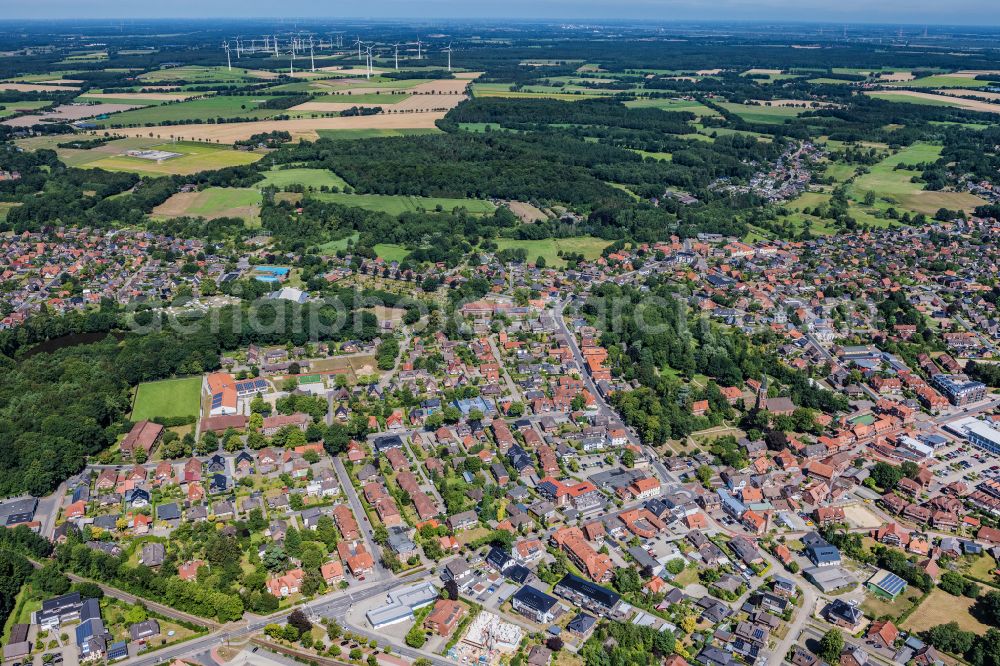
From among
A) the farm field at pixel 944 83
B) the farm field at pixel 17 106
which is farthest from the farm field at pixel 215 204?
the farm field at pixel 944 83

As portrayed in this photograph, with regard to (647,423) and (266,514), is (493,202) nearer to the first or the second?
(647,423)

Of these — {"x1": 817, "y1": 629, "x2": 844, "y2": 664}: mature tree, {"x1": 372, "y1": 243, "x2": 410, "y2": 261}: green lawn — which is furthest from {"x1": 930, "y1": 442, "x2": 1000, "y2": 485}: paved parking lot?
{"x1": 372, "y1": 243, "x2": 410, "y2": 261}: green lawn

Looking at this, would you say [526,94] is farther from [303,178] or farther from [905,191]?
[905,191]

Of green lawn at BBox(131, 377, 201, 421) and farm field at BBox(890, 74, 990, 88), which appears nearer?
green lawn at BBox(131, 377, 201, 421)

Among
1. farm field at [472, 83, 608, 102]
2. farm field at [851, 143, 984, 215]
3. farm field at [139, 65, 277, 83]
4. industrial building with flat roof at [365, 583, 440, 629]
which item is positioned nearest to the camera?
industrial building with flat roof at [365, 583, 440, 629]

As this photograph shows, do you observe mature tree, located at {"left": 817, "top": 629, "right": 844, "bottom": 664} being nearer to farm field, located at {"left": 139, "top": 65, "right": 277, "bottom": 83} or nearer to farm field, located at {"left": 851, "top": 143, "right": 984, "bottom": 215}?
farm field, located at {"left": 851, "top": 143, "right": 984, "bottom": 215}

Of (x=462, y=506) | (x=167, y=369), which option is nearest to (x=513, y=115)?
(x=167, y=369)
